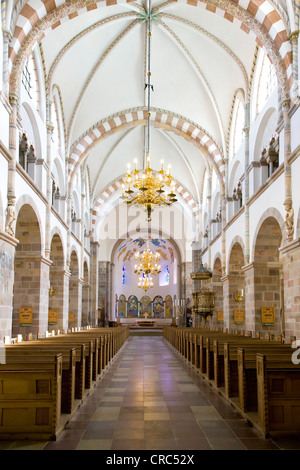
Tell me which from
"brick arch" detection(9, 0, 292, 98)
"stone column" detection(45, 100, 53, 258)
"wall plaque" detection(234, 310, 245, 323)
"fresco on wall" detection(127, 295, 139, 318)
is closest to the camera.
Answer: "brick arch" detection(9, 0, 292, 98)

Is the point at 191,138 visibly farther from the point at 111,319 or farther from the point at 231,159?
the point at 111,319

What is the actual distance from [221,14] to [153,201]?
5.60 m

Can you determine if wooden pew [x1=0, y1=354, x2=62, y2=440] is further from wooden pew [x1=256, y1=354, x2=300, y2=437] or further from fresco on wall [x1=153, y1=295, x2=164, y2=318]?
fresco on wall [x1=153, y1=295, x2=164, y2=318]

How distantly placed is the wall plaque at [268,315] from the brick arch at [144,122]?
725cm

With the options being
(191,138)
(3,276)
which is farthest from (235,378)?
(191,138)

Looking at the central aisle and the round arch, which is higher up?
the round arch

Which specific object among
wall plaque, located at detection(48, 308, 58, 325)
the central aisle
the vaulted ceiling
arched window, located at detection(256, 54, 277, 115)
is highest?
the vaulted ceiling

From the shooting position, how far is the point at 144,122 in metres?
21.6

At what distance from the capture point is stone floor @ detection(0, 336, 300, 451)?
511 cm

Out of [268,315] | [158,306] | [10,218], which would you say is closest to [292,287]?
[268,315]

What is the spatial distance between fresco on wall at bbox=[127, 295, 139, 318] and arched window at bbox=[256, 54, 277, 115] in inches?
1144

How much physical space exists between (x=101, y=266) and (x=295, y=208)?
75.7 feet

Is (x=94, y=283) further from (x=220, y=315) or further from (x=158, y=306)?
(x=158, y=306)

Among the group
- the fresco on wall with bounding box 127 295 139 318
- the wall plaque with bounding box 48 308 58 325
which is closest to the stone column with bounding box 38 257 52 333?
the wall plaque with bounding box 48 308 58 325
